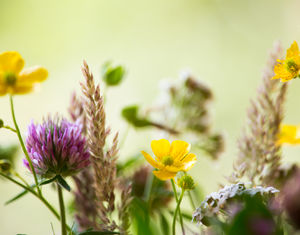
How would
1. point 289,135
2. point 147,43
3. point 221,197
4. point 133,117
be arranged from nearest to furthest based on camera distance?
point 221,197, point 289,135, point 133,117, point 147,43

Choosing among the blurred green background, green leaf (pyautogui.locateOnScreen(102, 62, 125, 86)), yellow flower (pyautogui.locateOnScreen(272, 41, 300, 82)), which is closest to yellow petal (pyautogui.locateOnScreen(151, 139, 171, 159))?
yellow flower (pyautogui.locateOnScreen(272, 41, 300, 82))

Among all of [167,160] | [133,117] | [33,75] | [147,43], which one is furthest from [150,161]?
[147,43]

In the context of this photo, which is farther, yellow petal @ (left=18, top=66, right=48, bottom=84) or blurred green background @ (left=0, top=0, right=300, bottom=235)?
blurred green background @ (left=0, top=0, right=300, bottom=235)

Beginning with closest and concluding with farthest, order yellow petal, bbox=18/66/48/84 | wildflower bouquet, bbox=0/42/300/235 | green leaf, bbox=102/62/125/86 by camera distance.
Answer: wildflower bouquet, bbox=0/42/300/235, yellow petal, bbox=18/66/48/84, green leaf, bbox=102/62/125/86

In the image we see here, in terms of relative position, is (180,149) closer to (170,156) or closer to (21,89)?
(170,156)

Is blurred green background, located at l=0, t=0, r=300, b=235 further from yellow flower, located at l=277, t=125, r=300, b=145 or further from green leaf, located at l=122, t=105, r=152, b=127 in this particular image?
yellow flower, located at l=277, t=125, r=300, b=145

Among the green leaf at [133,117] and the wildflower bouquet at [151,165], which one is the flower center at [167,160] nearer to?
the wildflower bouquet at [151,165]
